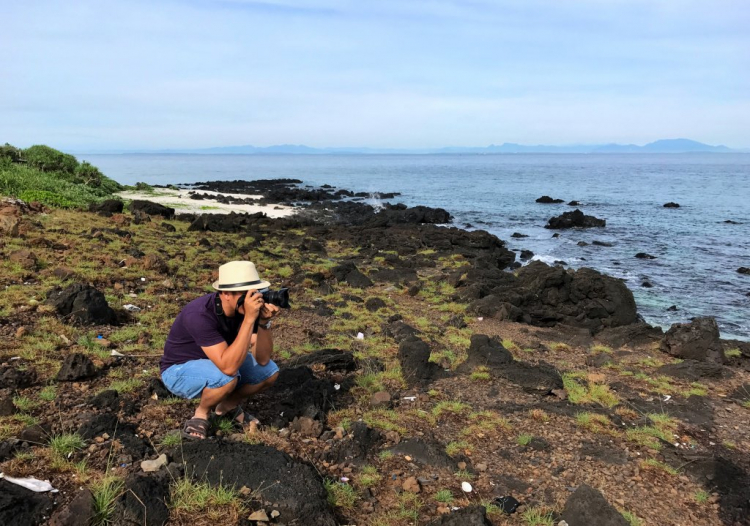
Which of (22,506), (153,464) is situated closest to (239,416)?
(153,464)

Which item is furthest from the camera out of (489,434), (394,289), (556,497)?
(394,289)

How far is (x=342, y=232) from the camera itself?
83.4ft

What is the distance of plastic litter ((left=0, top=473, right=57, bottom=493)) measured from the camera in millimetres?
3678

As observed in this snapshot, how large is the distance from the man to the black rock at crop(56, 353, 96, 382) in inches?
57.4

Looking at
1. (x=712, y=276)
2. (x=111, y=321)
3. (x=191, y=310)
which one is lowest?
(x=712, y=276)

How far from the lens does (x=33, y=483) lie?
3.73 meters

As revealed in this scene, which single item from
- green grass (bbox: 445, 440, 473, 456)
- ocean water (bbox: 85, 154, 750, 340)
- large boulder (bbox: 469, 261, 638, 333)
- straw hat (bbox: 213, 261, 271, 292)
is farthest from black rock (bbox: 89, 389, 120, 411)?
ocean water (bbox: 85, 154, 750, 340)

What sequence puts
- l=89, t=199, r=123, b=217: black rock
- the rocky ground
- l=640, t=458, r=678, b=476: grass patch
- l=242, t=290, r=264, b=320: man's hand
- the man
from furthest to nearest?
l=89, t=199, r=123, b=217: black rock
l=640, t=458, r=678, b=476: grass patch
the man
l=242, t=290, r=264, b=320: man's hand
the rocky ground

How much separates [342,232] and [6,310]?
719 inches

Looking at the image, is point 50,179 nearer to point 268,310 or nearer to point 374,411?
point 374,411

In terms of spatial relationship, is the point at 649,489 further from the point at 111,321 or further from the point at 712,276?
the point at 712,276

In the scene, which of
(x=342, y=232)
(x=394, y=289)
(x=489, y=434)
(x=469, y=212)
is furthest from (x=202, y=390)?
(x=469, y=212)

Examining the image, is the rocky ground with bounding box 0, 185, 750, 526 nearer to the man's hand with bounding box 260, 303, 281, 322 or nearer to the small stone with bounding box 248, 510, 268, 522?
the small stone with bounding box 248, 510, 268, 522

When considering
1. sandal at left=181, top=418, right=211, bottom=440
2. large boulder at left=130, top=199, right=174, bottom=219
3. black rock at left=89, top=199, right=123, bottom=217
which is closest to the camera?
sandal at left=181, top=418, right=211, bottom=440
